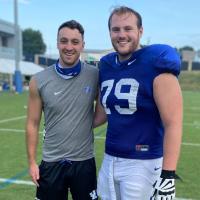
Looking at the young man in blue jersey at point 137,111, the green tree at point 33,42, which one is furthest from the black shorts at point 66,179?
the green tree at point 33,42

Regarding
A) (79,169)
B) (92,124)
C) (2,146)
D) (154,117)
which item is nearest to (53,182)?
(79,169)

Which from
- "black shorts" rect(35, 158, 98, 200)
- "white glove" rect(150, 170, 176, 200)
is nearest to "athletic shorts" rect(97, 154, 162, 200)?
"white glove" rect(150, 170, 176, 200)

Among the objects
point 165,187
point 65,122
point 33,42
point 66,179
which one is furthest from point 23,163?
point 33,42

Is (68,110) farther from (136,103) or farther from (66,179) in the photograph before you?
(136,103)

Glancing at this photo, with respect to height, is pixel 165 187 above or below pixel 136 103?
below

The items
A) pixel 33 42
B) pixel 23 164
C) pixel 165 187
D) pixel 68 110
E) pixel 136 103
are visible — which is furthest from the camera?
pixel 33 42

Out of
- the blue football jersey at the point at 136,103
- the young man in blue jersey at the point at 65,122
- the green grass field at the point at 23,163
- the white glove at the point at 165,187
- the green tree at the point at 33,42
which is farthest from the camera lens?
the green tree at the point at 33,42

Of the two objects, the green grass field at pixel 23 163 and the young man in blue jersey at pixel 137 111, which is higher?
the young man in blue jersey at pixel 137 111

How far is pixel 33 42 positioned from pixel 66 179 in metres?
108

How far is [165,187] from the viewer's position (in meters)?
2.55

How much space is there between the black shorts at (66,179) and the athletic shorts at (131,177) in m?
0.42

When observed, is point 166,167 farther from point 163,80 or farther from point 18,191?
point 18,191

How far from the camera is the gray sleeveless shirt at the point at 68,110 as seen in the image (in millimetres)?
3305

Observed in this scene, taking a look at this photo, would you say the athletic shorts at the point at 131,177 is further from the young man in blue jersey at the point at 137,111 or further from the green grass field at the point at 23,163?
the green grass field at the point at 23,163
